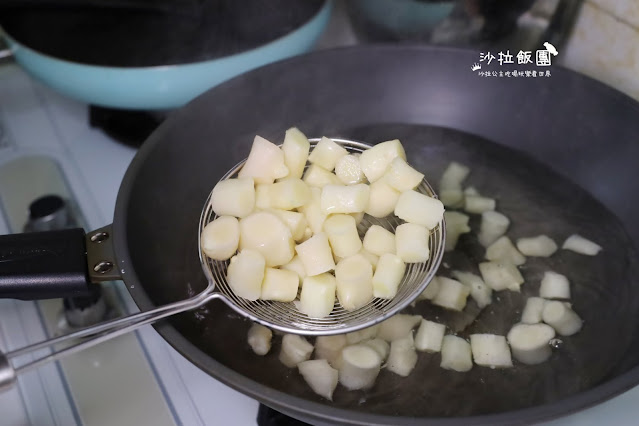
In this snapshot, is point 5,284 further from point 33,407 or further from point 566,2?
point 566,2

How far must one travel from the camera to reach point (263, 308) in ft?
2.45

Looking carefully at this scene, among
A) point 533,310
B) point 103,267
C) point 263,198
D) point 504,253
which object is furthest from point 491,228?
point 103,267

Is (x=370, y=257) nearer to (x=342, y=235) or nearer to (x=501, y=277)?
(x=342, y=235)

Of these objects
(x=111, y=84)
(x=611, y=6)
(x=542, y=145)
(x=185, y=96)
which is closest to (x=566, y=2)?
(x=611, y=6)

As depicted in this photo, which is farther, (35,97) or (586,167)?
(35,97)

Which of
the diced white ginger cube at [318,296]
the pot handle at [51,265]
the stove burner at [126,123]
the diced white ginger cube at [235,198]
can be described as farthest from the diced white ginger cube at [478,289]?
the stove burner at [126,123]

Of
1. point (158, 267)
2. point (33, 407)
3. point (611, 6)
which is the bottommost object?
point (33, 407)

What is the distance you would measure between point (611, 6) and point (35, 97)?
1.17 metres

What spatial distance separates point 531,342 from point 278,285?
0.35 m

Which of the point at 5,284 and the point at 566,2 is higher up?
the point at 566,2

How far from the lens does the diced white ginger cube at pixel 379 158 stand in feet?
2.67

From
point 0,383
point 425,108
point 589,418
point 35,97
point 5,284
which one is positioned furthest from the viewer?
point 35,97

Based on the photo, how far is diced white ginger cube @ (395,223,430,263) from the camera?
2.43 feet

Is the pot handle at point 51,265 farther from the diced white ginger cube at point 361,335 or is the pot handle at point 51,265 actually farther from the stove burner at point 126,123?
the stove burner at point 126,123
